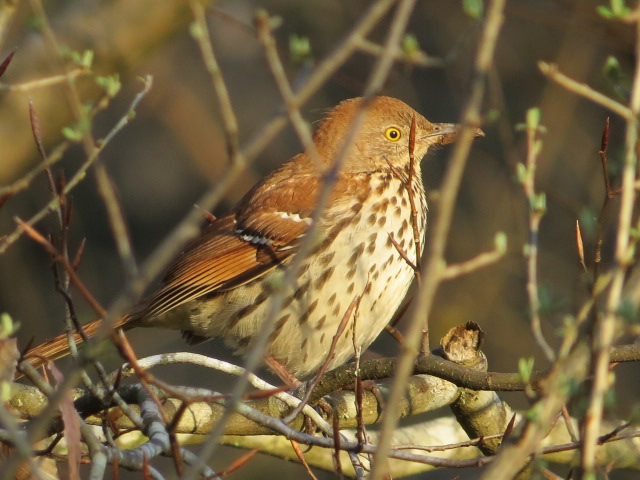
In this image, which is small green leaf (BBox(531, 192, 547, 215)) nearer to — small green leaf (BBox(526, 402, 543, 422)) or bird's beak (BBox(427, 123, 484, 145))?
small green leaf (BBox(526, 402, 543, 422))

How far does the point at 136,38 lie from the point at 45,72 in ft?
2.24

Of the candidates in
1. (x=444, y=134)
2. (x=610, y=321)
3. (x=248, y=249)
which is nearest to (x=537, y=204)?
(x=610, y=321)

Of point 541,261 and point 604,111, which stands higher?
point 604,111

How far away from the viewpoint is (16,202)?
8109 millimetres

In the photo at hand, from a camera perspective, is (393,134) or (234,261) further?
(393,134)

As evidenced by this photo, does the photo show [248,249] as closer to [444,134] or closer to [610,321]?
[444,134]

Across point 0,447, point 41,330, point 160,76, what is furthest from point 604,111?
point 0,447

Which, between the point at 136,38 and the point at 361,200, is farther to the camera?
the point at 136,38

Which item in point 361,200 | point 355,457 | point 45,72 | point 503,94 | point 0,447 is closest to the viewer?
point 0,447

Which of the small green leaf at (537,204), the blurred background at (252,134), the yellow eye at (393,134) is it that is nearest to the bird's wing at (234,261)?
the yellow eye at (393,134)

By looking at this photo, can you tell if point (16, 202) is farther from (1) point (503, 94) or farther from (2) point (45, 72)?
(1) point (503, 94)

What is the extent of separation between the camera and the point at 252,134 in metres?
6.48

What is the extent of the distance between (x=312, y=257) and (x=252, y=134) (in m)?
2.21

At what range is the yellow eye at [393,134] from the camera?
16.9 feet
